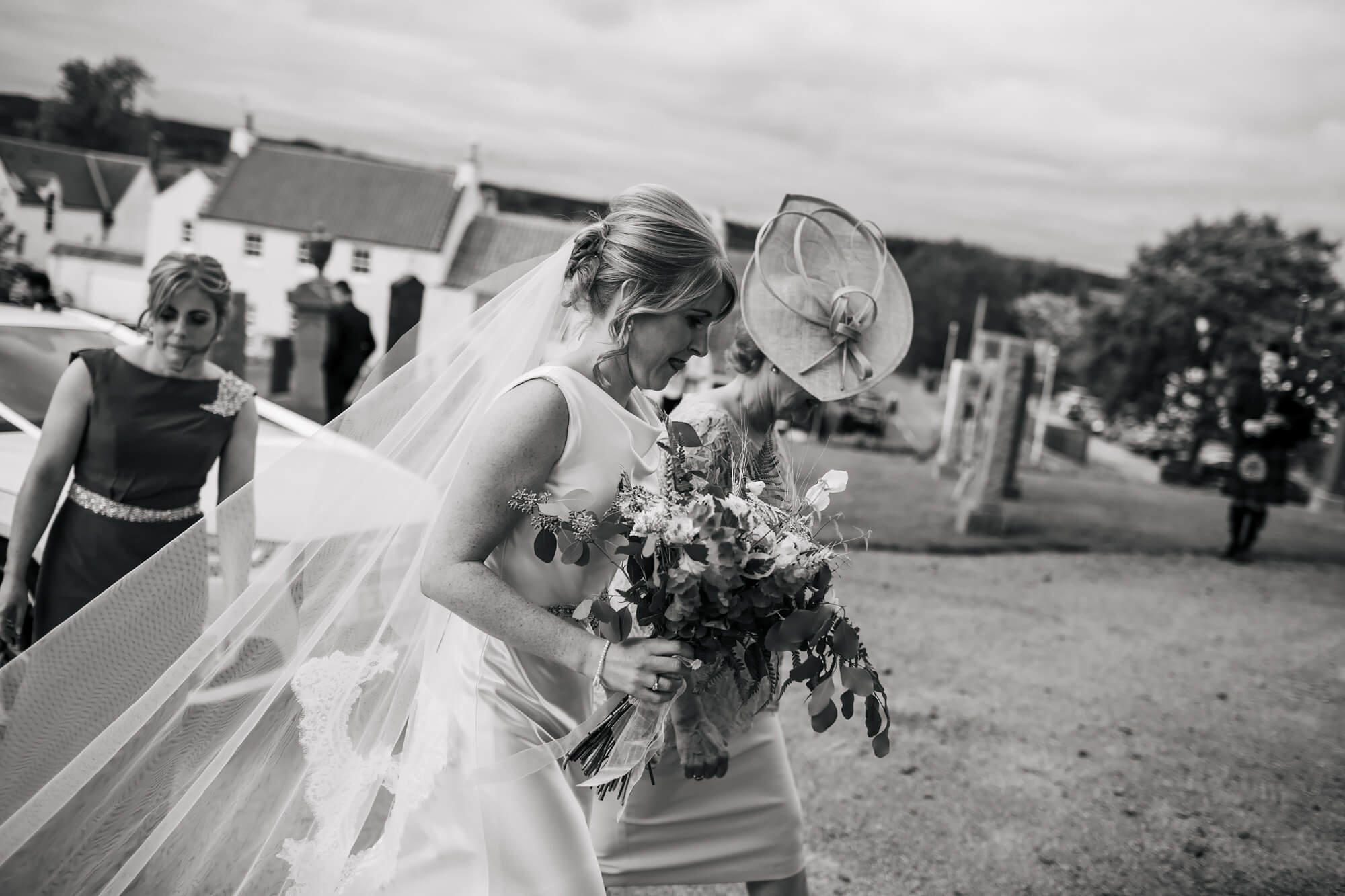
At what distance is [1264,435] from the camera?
34.5ft

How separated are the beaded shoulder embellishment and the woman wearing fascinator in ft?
5.20

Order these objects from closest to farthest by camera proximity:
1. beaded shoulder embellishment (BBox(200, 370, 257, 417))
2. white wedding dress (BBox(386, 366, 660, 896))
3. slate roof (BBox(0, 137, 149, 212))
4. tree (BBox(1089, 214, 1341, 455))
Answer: white wedding dress (BBox(386, 366, 660, 896))
beaded shoulder embellishment (BBox(200, 370, 257, 417))
tree (BBox(1089, 214, 1341, 455))
slate roof (BBox(0, 137, 149, 212))

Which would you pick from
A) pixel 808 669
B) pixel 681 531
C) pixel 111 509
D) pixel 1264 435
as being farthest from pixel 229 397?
Answer: pixel 1264 435

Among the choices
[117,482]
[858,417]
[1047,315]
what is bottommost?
[858,417]

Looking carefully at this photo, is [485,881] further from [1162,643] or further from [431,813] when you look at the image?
[1162,643]

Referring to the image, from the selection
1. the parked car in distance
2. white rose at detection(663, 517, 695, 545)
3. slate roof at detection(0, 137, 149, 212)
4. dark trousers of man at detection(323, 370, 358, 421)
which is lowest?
the parked car in distance

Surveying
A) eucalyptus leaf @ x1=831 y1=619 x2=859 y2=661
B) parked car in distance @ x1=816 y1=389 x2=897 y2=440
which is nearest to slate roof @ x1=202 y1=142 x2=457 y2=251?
parked car in distance @ x1=816 y1=389 x2=897 y2=440

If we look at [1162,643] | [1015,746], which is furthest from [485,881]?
[1162,643]

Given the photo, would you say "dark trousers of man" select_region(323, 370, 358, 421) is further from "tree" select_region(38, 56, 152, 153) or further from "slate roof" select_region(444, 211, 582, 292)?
"tree" select_region(38, 56, 152, 153)

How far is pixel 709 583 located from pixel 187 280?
2.36 m

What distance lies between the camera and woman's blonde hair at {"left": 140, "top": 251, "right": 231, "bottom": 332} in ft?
10.7

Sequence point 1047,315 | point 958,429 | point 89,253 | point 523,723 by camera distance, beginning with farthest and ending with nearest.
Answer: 1. point 1047,315
2. point 89,253
3. point 958,429
4. point 523,723

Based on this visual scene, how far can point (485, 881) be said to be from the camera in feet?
6.44

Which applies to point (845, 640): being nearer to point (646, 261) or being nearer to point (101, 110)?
point (646, 261)
